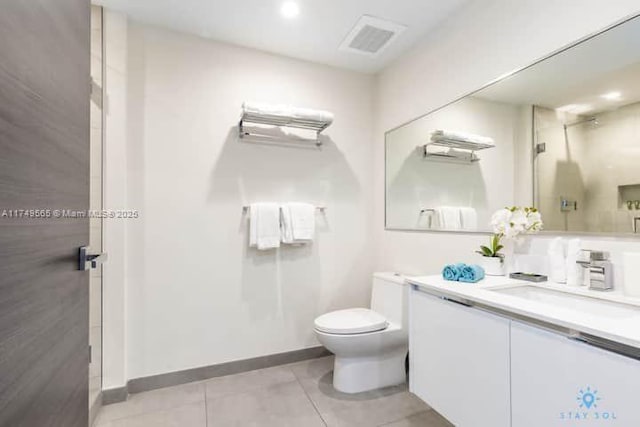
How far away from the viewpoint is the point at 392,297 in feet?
6.75

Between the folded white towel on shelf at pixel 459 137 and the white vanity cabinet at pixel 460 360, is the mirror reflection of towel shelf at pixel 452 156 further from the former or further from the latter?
the white vanity cabinet at pixel 460 360

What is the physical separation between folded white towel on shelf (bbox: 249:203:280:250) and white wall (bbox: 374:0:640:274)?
2.97 feet

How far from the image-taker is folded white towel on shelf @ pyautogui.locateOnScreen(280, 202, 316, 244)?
2160mm

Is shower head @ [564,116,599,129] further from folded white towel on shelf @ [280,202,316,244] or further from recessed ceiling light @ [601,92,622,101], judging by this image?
folded white towel on shelf @ [280,202,316,244]

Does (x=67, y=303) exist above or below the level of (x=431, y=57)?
below

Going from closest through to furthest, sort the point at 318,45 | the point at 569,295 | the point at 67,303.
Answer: the point at 67,303 → the point at 569,295 → the point at 318,45

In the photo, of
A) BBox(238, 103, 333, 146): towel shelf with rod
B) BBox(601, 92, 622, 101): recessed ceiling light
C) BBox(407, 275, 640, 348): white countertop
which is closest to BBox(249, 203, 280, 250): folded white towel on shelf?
BBox(238, 103, 333, 146): towel shelf with rod

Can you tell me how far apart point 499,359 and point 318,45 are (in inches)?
84.2

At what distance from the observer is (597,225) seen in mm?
1209

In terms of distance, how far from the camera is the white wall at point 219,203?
1925mm

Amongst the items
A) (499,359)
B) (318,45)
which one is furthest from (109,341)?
(318,45)

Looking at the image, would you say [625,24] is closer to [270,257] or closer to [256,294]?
[270,257]

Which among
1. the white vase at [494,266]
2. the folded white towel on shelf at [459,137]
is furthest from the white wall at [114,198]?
the white vase at [494,266]

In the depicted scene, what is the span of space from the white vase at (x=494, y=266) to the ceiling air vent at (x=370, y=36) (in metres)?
1.55
